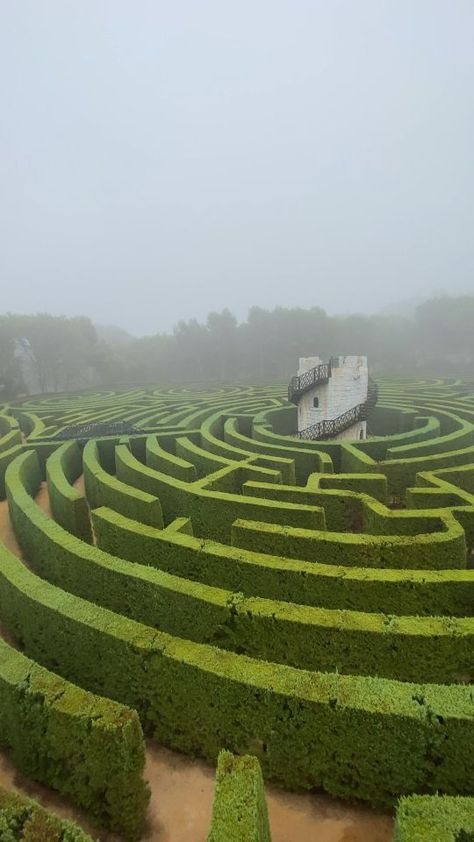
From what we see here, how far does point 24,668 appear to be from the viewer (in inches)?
284

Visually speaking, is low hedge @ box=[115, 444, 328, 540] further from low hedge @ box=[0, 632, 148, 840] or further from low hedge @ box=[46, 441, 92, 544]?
low hedge @ box=[0, 632, 148, 840]

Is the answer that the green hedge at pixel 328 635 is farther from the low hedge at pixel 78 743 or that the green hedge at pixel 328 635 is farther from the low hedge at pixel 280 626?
the low hedge at pixel 78 743

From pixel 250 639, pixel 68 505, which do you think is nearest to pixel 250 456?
pixel 68 505

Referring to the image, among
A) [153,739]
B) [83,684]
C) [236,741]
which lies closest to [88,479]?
[83,684]

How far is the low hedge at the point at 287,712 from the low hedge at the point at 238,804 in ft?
4.23

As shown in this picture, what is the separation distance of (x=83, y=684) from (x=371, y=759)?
5441 mm

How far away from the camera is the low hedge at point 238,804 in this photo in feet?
15.9

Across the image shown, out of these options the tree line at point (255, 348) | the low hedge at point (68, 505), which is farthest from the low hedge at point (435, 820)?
the tree line at point (255, 348)

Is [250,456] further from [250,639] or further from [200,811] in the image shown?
[200,811]

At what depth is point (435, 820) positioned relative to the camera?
16.0 feet

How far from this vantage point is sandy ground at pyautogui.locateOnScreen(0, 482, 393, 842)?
626 cm

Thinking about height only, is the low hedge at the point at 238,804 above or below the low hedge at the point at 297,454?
below

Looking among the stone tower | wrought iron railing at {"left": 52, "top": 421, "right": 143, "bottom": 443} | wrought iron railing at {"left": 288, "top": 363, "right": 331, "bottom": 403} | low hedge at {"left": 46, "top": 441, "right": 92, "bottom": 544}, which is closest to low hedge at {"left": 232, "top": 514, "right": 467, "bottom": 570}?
low hedge at {"left": 46, "top": 441, "right": 92, "bottom": 544}

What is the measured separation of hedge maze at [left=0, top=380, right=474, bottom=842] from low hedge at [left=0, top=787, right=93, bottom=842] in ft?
3.80
